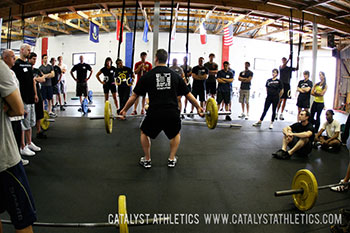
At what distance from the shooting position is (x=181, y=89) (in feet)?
7.63

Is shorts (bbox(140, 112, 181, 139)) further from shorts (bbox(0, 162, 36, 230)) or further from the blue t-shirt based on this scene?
the blue t-shirt

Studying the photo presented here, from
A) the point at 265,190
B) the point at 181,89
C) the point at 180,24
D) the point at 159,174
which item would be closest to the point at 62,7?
the point at 181,89

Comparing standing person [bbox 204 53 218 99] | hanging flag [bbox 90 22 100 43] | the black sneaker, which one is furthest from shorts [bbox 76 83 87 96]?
standing person [bbox 204 53 218 99]

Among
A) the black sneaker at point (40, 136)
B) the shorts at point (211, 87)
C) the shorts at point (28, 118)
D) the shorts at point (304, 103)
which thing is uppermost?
the shorts at point (211, 87)

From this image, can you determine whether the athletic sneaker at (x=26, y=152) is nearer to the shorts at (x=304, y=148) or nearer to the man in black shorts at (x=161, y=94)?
the man in black shorts at (x=161, y=94)

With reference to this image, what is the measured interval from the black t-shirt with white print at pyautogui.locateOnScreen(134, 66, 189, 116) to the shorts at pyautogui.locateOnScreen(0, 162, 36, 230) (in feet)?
4.27

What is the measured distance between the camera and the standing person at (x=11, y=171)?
40.9 inches

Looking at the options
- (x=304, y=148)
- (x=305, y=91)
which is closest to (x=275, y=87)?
(x=305, y=91)

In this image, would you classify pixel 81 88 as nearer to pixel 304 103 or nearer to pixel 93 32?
pixel 93 32

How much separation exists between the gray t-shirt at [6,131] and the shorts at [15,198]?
0.03 m

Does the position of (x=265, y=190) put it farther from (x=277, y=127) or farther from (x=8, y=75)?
(x=277, y=127)

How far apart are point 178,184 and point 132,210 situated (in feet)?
1.80

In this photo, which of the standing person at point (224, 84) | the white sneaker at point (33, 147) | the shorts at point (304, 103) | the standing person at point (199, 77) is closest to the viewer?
the white sneaker at point (33, 147)

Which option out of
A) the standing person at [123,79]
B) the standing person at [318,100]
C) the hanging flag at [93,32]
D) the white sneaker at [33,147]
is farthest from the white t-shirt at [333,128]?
the hanging flag at [93,32]
